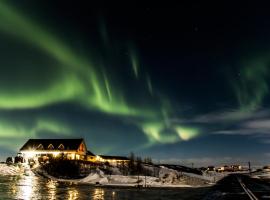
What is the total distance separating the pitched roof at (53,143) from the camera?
149125 mm

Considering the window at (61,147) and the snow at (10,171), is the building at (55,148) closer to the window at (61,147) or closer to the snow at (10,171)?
the window at (61,147)

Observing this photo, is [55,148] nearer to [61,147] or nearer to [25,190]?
[61,147]

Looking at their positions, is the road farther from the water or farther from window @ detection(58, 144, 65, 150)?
window @ detection(58, 144, 65, 150)

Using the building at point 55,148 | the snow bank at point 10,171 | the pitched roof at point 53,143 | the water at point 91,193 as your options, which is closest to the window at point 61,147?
the building at point 55,148

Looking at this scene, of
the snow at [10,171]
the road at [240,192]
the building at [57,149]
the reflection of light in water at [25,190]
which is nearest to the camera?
the road at [240,192]

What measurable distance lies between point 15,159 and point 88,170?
50.7m

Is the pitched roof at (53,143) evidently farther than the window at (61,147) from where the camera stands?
Yes

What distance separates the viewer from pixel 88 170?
105 metres

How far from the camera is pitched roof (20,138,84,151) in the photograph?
489 ft

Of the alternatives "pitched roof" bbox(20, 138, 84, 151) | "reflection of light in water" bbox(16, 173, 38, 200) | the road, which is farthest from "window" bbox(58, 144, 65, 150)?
the road

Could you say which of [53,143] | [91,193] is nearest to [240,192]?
[91,193]

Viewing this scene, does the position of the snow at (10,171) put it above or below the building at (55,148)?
below

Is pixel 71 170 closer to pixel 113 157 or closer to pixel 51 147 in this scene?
pixel 51 147

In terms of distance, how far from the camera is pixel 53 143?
152500 mm
